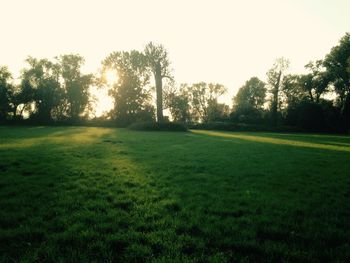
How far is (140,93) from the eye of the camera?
6178 cm

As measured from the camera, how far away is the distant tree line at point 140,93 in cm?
5041

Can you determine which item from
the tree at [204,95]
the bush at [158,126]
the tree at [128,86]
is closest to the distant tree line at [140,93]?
the tree at [128,86]

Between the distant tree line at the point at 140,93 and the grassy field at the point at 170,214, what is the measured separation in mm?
37139

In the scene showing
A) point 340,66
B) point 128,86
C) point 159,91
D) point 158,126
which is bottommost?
point 158,126

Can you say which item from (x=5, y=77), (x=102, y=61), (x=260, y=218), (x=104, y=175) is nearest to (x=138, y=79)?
(x=102, y=61)

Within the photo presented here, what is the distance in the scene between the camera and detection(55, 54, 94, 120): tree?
6581 centimetres

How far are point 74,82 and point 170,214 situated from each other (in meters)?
70.8

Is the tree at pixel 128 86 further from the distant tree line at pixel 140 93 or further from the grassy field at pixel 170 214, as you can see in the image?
the grassy field at pixel 170 214

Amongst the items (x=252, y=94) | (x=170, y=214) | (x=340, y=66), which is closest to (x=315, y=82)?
(x=340, y=66)

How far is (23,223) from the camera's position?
4.35 meters

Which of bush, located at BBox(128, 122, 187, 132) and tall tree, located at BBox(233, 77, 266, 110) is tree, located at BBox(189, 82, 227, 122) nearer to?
tall tree, located at BBox(233, 77, 266, 110)

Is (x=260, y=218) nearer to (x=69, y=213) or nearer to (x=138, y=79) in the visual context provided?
(x=69, y=213)

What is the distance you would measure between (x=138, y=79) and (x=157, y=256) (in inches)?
2462

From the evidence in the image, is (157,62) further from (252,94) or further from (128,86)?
(252,94)
